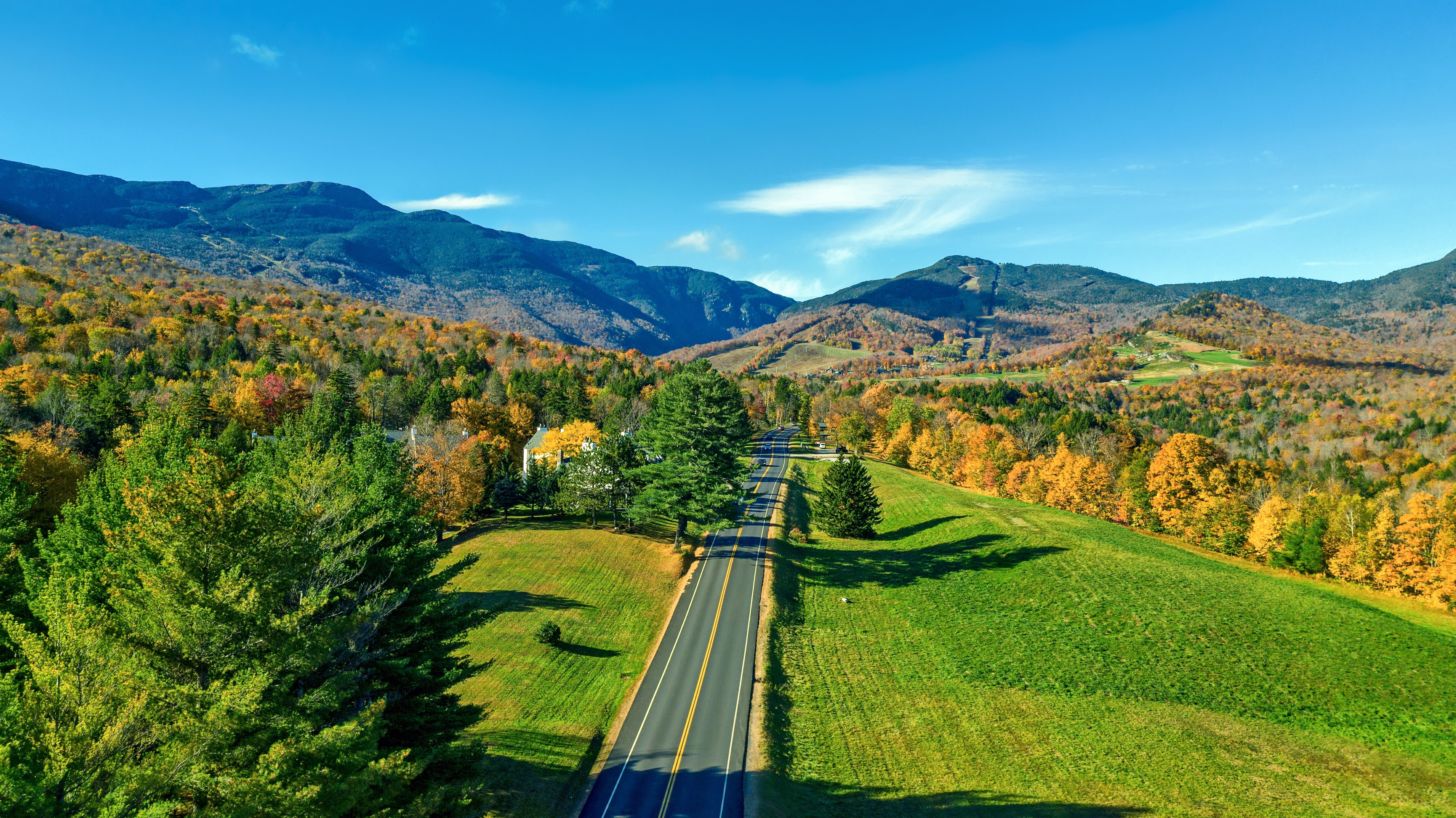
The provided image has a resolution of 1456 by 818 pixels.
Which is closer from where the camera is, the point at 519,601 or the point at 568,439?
the point at 519,601

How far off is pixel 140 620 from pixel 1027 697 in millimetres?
38357

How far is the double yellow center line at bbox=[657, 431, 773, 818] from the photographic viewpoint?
2547cm

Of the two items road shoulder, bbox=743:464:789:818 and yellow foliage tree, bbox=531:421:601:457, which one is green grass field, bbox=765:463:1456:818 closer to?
road shoulder, bbox=743:464:789:818

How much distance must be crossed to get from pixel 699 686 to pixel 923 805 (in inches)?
559

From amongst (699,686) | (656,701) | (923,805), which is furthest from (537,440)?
(923,805)

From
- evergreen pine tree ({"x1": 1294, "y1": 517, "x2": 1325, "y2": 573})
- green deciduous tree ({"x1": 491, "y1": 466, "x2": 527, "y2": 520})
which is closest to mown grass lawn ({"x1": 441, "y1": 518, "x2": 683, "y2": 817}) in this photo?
green deciduous tree ({"x1": 491, "y1": 466, "x2": 527, "y2": 520})

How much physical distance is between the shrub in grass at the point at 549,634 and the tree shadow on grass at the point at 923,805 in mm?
18151

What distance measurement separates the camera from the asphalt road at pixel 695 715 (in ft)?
82.1

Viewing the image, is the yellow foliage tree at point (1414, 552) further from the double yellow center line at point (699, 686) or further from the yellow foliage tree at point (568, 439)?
the yellow foliage tree at point (568, 439)

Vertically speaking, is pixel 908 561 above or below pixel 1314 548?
below

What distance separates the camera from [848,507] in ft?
222

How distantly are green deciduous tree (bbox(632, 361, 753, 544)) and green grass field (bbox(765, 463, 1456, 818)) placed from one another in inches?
340

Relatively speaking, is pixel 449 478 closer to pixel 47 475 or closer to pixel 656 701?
pixel 47 475

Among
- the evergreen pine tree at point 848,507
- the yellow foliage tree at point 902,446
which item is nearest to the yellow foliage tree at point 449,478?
the evergreen pine tree at point 848,507
